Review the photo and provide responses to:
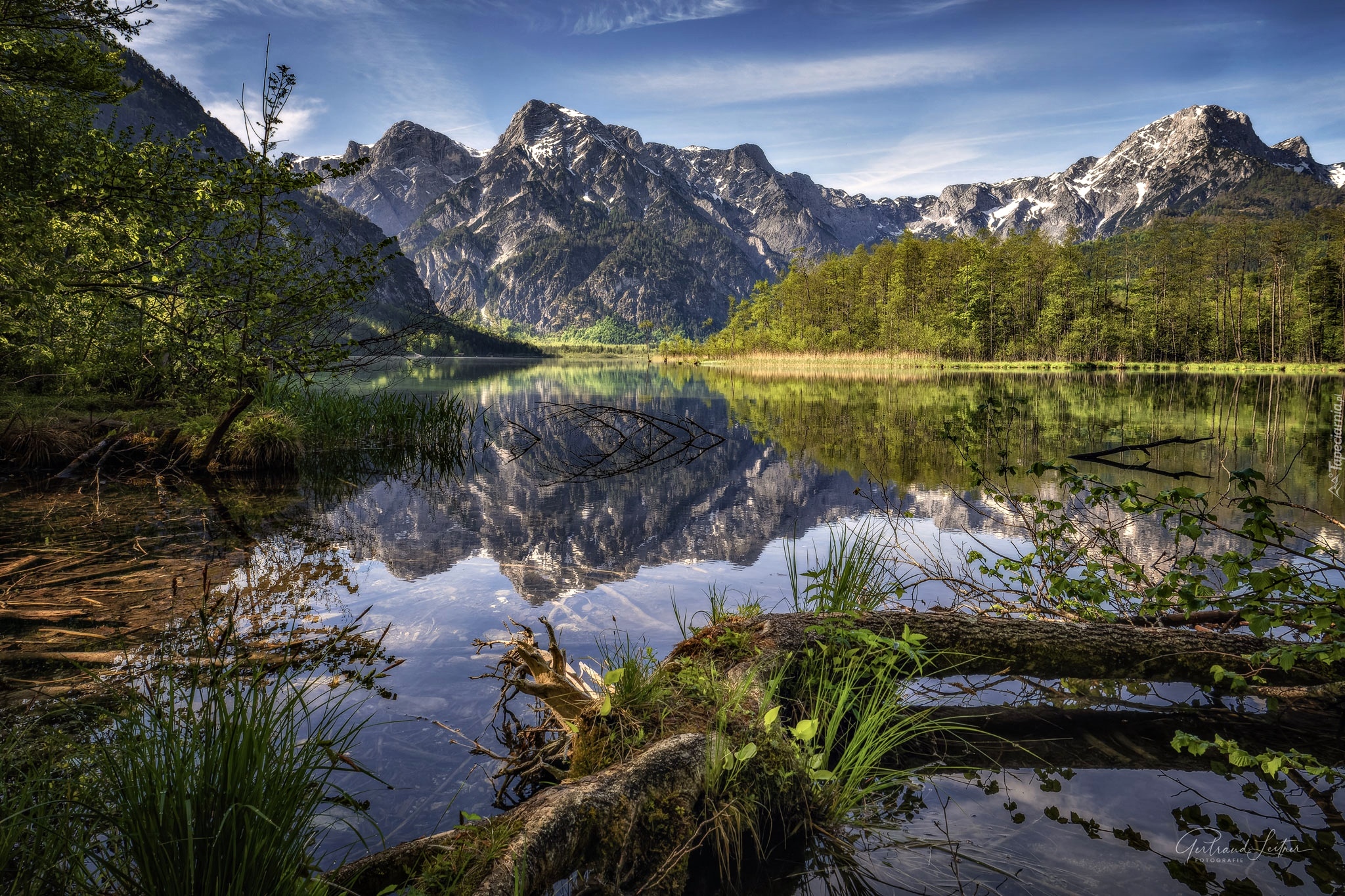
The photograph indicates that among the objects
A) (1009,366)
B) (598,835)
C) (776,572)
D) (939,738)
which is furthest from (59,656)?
(1009,366)

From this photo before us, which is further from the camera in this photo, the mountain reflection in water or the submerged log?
the mountain reflection in water

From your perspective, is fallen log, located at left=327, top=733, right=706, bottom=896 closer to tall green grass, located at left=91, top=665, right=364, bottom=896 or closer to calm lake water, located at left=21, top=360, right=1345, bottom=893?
tall green grass, located at left=91, top=665, right=364, bottom=896

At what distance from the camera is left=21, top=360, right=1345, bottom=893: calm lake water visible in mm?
2977

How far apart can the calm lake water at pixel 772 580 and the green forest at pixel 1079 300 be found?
5163cm

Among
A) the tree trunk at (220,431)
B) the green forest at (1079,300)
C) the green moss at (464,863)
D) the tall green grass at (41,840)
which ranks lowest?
the green moss at (464,863)

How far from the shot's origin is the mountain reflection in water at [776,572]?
2.99 m

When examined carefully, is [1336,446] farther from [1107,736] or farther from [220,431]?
[220,431]

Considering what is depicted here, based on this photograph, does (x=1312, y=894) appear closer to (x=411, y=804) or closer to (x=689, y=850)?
(x=689, y=850)

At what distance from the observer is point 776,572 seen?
765 centimetres

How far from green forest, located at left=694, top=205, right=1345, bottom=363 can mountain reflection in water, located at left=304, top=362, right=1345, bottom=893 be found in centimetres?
4997

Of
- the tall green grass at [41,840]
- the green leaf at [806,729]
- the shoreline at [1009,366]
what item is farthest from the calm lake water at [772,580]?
the shoreline at [1009,366]

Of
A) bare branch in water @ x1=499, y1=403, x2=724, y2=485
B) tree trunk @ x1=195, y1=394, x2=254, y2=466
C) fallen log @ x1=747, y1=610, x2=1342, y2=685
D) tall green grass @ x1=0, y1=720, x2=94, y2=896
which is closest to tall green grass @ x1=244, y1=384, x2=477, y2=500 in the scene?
tree trunk @ x1=195, y1=394, x2=254, y2=466

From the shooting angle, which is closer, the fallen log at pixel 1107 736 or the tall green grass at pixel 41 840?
the tall green grass at pixel 41 840

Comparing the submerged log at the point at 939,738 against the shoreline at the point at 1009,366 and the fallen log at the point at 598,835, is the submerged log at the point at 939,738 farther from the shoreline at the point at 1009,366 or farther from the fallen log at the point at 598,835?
the shoreline at the point at 1009,366
